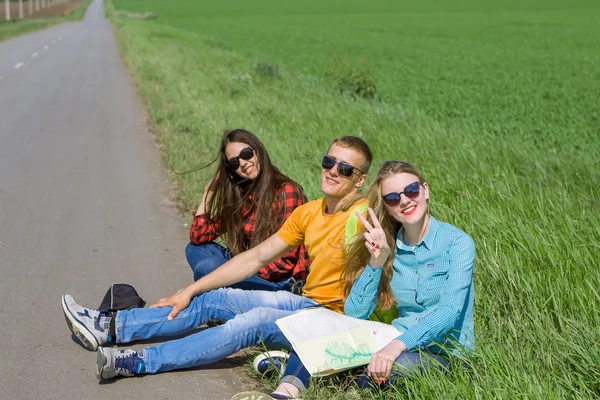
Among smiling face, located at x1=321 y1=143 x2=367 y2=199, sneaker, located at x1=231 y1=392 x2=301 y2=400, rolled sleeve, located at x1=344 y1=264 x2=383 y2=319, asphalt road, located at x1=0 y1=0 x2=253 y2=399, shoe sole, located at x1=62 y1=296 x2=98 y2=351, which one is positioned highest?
smiling face, located at x1=321 y1=143 x2=367 y2=199

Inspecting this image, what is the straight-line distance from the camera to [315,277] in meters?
4.44

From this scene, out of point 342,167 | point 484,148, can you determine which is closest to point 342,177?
point 342,167

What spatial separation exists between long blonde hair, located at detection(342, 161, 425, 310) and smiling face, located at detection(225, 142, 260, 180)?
1243mm

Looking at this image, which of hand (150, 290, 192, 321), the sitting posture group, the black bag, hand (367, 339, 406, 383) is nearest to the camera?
hand (367, 339, 406, 383)

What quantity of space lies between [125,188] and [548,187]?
4393 mm

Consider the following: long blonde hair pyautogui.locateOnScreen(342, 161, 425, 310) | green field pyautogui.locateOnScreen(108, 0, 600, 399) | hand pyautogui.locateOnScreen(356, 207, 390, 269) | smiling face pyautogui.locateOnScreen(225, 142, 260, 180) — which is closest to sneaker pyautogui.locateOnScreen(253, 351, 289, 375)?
green field pyautogui.locateOnScreen(108, 0, 600, 399)

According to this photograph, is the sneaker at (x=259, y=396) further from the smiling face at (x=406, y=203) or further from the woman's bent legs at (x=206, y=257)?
the woman's bent legs at (x=206, y=257)

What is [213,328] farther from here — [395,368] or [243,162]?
[243,162]

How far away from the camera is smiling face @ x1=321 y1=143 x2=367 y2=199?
434 cm

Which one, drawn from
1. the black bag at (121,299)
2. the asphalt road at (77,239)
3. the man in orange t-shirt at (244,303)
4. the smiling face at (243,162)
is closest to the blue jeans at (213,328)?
the man in orange t-shirt at (244,303)

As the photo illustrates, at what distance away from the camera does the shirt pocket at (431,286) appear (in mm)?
3768

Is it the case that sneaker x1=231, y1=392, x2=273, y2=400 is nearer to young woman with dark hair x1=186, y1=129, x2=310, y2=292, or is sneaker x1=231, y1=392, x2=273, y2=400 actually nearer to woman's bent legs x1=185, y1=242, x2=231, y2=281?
young woman with dark hair x1=186, y1=129, x2=310, y2=292

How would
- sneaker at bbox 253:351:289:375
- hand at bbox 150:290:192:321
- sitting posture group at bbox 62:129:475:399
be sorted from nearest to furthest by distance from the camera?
sitting posture group at bbox 62:129:475:399 < sneaker at bbox 253:351:289:375 < hand at bbox 150:290:192:321

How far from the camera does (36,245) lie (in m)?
6.70
